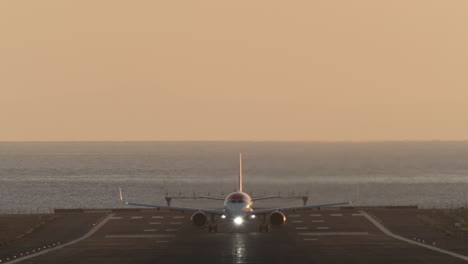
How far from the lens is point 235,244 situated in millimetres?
68812

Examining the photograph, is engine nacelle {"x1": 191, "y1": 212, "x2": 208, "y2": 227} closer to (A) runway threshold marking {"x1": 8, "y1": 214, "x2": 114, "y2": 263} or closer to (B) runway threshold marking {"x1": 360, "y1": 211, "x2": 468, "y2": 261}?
(A) runway threshold marking {"x1": 8, "y1": 214, "x2": 114, "y2": 263}

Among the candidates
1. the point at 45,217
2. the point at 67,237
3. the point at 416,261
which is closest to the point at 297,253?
the point at 416,261

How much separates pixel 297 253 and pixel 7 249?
2898cm

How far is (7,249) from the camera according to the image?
2687 inches

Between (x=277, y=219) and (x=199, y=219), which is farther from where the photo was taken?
(x=277, y=219)

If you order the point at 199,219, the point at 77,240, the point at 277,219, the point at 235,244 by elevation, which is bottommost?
the point at 235,244

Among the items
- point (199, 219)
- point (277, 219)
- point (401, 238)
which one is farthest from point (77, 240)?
point (401, 238)

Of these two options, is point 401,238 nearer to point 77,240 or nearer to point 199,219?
point 199,219

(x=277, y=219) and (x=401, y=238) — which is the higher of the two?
(x=277, y=219)

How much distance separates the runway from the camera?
2372 inches

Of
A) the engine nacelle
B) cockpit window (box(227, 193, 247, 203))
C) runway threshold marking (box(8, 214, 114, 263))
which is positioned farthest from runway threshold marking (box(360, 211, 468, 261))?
runway threshold marking (box(8, 214, 114, 263))

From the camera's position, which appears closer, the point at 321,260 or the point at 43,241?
the point at 321,260

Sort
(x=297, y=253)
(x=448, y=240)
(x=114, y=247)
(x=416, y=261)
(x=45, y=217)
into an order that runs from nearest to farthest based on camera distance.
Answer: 1. (x=416, y=261)
2. (x=297, y=253)
3. (x=114, y=247)
4. (x=448, y=240)
5. (x=45, y=217)

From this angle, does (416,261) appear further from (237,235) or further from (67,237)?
(67,237)
